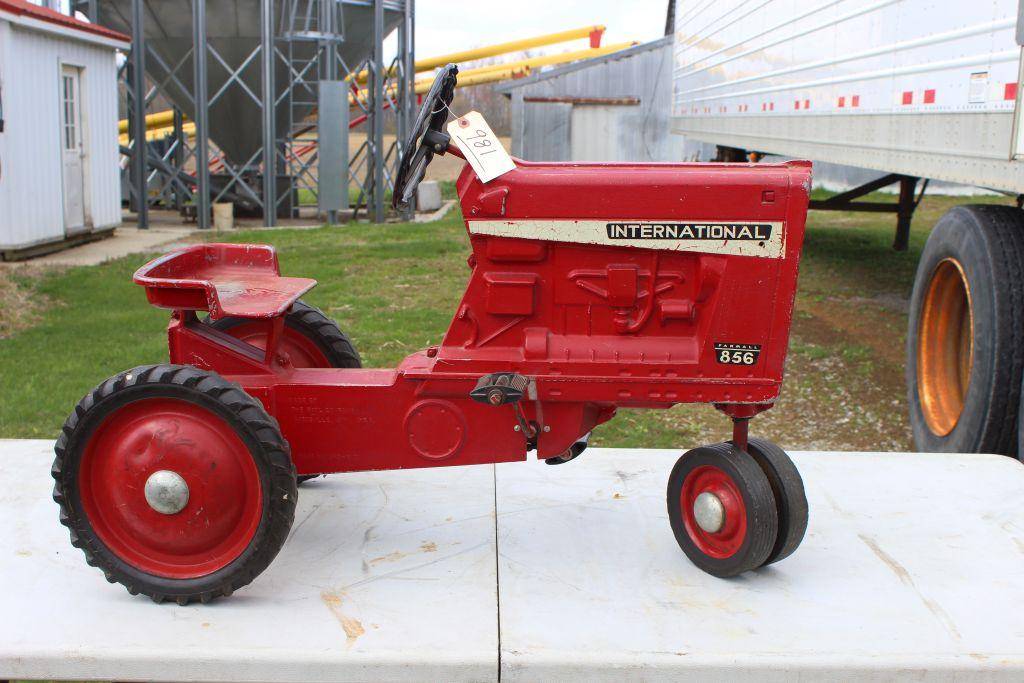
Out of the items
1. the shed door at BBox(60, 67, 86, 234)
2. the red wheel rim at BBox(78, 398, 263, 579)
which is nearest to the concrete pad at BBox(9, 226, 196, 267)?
the shed door at BBox(60, 67, 86, 234)

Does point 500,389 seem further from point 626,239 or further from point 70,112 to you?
point 70,112

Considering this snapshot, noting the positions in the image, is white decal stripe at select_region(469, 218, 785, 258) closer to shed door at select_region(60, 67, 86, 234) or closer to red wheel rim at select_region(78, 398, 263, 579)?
red wheel rim at select_region(78, 398, 263, 579)

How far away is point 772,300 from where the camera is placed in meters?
3.10

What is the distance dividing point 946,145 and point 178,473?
3667 mm

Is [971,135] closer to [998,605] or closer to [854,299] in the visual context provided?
[998,605]

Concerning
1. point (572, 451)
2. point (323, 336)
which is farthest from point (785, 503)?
point (323, 336)

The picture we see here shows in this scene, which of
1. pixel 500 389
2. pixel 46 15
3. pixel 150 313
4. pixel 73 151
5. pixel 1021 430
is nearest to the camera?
pixel 500 389

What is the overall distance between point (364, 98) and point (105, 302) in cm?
1653

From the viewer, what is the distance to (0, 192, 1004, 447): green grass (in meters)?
6.30

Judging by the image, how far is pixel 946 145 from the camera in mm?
4844

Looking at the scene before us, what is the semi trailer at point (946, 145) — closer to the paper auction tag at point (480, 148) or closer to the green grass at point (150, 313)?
the paper auction tag at point (480, 148)

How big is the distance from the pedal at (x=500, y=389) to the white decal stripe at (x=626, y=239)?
0.42m

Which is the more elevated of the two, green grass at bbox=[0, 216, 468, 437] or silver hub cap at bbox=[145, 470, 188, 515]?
silver hub cap at bbox=[145, 470, 188, 515]

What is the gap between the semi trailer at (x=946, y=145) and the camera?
438 centimetres
